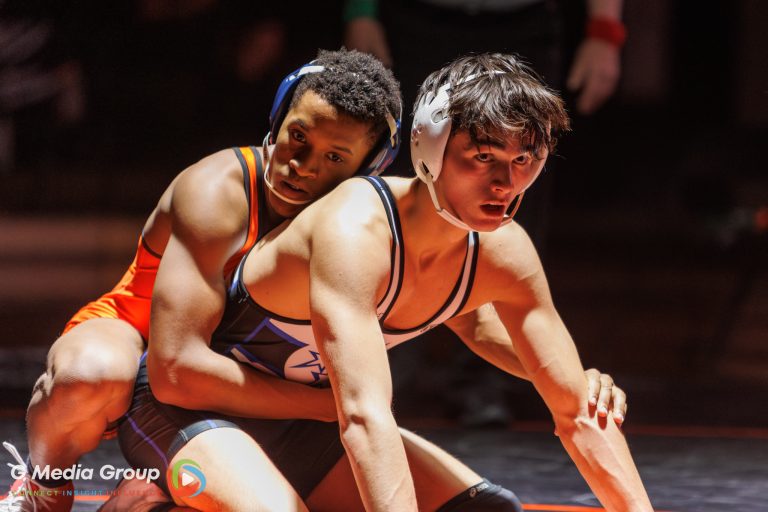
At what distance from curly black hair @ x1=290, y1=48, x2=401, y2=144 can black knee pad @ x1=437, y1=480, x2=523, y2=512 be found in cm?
85

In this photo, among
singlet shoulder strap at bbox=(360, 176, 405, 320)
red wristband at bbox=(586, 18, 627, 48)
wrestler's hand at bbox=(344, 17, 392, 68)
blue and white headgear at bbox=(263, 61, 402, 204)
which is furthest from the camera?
red wristband at bbox=(586, 18, 627, 48)

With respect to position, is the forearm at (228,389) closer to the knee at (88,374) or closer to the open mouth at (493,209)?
the knee at (88,374)

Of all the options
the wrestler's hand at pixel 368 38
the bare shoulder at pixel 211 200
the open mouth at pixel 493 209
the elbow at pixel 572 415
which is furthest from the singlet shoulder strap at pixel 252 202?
the wrestler's hand at pixel 368 38

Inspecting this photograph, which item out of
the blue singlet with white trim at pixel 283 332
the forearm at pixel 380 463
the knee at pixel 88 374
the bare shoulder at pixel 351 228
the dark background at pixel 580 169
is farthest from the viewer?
the dark background at pixel 580 169

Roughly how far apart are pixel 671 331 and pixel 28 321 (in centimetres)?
302

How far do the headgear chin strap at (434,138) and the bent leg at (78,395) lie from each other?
2.82 feet

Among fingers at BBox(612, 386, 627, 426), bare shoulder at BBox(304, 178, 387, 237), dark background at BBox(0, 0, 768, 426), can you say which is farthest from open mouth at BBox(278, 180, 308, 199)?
dark background at BBox(0, 0, 768, 426)

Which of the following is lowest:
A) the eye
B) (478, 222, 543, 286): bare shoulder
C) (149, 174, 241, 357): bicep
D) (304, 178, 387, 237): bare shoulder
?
(149, 174, 241, 357): bicep

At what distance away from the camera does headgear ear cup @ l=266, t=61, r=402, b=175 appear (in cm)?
263

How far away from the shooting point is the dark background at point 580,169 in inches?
203

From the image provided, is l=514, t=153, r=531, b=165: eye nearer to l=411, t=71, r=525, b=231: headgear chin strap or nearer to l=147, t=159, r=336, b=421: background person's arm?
l=411, t=71, r=525, b=231: headgear chin strap

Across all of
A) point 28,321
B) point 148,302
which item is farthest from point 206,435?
point 28,321

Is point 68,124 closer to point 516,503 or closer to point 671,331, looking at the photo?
point 671,331

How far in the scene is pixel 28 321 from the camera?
5207 millimetres
